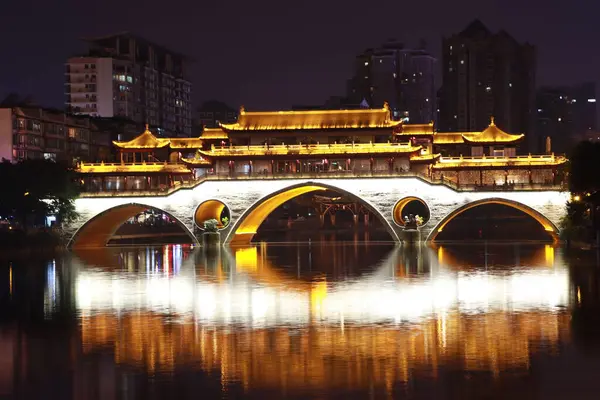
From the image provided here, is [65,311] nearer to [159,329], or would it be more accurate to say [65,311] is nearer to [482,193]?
[159,329]

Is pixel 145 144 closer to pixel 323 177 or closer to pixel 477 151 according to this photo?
pixel 323 177

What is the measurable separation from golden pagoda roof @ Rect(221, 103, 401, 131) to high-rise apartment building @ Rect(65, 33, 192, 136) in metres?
66.9

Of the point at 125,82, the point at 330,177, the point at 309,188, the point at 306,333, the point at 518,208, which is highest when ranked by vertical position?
the point at 125,82

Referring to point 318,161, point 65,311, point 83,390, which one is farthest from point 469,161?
point 83,390

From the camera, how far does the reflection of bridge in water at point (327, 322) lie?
20641 millimetres

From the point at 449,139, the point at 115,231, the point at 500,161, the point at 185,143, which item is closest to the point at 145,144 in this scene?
the point at 185,143

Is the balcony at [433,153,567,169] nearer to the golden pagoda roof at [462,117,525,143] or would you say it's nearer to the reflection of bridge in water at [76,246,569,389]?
the golden pagoda roof at [462,117,525,143]

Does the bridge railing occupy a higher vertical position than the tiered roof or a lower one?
lower

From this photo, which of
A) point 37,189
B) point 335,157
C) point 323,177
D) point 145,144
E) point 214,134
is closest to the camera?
point 37,189

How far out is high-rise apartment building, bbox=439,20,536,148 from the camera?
543 feet

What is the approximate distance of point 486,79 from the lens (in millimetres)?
166750

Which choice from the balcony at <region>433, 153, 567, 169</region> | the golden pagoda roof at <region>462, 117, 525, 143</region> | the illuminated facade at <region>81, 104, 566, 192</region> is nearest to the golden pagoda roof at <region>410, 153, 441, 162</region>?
the illuminated facade at <region>81, 104, 566, 192</region>

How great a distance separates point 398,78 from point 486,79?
1103 inches

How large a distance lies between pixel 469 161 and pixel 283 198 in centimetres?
1437
